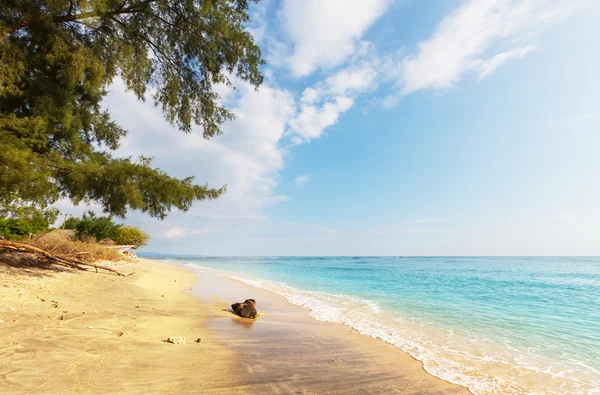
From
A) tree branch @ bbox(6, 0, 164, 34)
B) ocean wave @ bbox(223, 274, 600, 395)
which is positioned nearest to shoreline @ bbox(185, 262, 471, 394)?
ocean wave @ bbox(223, 274, 600, 395)

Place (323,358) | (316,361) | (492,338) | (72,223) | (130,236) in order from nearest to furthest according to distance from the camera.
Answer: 1. (316,361)
2. (323,358)
3. (492,338)
4. (72,223)
5. (130,236)

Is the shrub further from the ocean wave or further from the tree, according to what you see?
the ocean wave

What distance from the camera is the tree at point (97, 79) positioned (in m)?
6.90

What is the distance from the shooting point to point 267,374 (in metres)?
4.39

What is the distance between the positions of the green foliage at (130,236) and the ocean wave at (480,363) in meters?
33.2

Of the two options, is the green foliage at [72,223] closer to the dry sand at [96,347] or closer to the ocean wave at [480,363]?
the dry sand at [96,347]

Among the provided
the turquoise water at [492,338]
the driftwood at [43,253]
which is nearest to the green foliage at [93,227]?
the driftwood at [43,253]

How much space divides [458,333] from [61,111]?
44.9 feet

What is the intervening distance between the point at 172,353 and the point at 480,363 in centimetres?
622

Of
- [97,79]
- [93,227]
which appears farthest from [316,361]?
[93,227]

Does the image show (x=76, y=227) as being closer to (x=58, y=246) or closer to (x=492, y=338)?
(x=58, y=246)

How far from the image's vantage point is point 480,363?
19.4 feet

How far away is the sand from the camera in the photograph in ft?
12.3

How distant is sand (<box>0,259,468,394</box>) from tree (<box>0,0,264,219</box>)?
9.66 feet
